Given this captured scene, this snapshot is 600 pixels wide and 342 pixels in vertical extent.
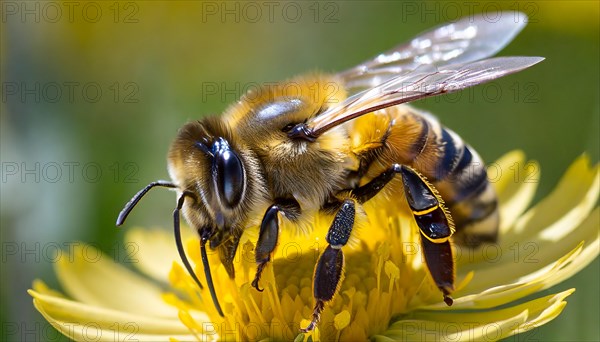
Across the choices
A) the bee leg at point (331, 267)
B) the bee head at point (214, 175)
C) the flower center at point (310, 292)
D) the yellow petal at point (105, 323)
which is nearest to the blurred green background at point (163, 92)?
the yellow petal at point (105, 323)

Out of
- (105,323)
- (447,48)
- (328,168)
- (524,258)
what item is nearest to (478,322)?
(524,258)

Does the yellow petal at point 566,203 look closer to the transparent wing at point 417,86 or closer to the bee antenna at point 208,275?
the transparent wing at point 417,86

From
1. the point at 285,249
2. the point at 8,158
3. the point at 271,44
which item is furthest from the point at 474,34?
the point at 271,44

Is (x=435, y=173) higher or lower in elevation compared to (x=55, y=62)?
lower

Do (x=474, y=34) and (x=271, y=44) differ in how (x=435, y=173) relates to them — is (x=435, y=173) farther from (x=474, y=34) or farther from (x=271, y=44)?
(x=271, y=44)

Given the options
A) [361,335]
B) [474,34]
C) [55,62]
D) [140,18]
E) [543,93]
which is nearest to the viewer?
[361,335]

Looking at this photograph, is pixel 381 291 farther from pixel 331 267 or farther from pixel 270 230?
pixel 270 230
